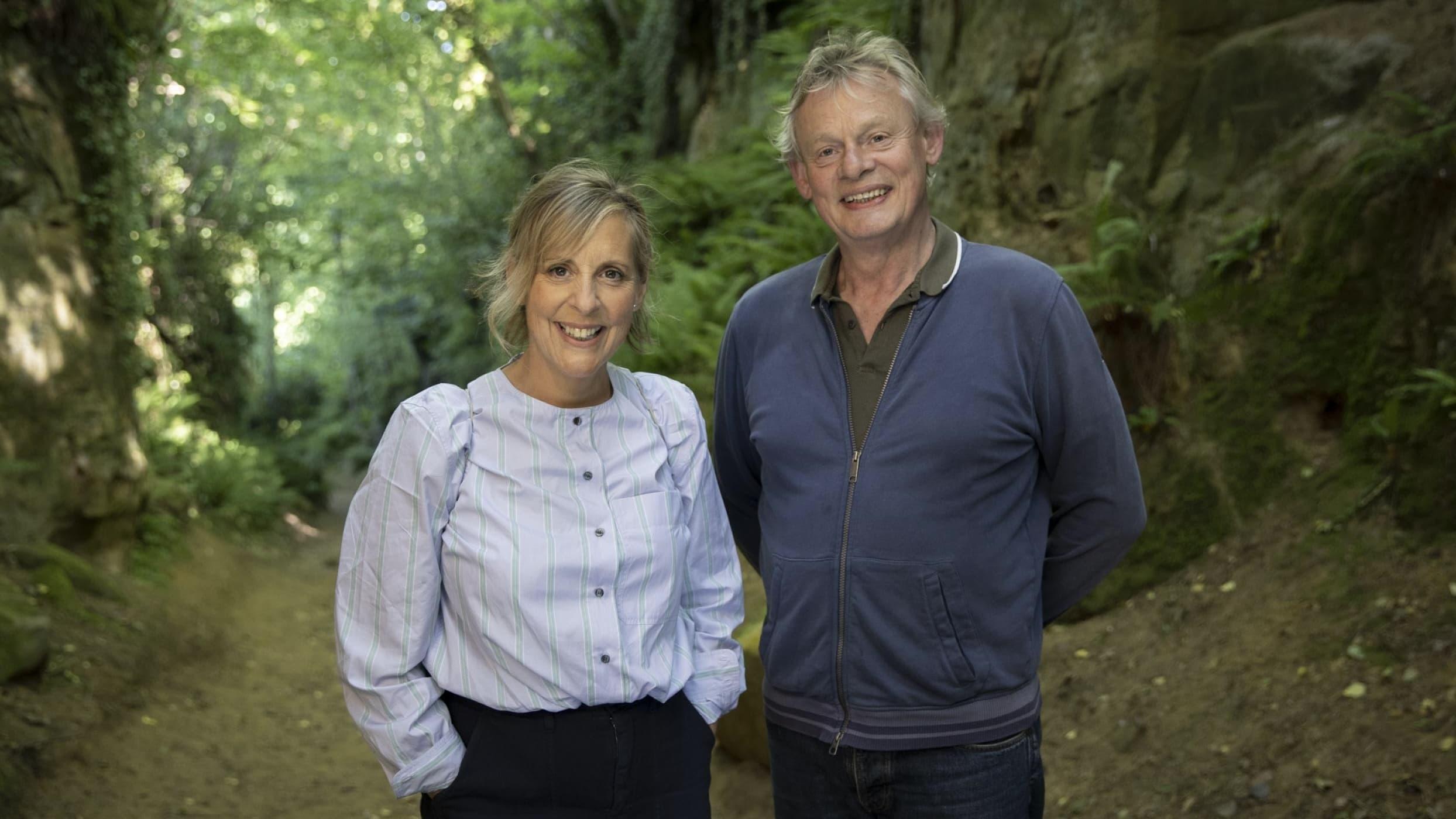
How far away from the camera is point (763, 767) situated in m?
5.18

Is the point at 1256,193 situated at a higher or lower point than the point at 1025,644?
higher

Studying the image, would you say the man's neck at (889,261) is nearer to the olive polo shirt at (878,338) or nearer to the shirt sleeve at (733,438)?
the olive polo shirt at (878,338)

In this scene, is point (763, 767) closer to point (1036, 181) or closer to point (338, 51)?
point (1036, 181)

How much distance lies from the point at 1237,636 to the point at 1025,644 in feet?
8.91

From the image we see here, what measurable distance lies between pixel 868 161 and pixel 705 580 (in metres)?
0.96

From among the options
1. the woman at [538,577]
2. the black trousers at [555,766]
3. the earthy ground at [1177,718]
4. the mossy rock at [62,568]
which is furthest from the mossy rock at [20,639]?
the black trousers at [555,766]

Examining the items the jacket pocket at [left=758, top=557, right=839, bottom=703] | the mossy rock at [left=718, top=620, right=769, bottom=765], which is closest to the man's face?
the jacket pocket at [left=758, top=557, right=839, bottom=703]

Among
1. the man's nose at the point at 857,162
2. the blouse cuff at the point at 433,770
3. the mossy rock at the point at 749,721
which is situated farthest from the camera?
the mossy rock at the point at 749,721

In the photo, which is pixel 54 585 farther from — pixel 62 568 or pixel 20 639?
pixel 20 639

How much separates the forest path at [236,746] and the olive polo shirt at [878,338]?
307 centimetres

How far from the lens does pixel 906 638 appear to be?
2.30 m

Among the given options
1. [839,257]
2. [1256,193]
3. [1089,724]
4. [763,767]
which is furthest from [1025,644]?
[1256,193]

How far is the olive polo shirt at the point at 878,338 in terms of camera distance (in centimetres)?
243

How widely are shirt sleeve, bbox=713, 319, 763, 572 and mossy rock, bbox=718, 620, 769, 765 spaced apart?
2.17 meters
